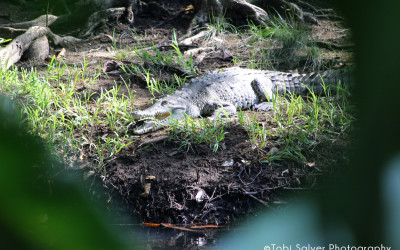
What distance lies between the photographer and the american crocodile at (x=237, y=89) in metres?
4.96

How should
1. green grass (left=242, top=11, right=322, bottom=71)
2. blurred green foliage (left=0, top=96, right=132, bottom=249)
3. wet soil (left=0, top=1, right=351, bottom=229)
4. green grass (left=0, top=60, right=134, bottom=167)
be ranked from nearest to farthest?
1. blurred green foliage (left=0, top=96, right=132, bottom=249)
2. wet soil (left=0, top=1, right=351, bottom=229)
3. green grass (left=0, top=60, right=134, bottom=167)
4. green grass (left=242, top=11, right=322, bottom=71)

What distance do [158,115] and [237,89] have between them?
124cm

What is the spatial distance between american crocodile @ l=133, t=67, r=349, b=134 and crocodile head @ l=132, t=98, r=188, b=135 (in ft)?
0.04

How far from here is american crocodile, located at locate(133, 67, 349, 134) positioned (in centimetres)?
496

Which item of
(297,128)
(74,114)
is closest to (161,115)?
(74,114)

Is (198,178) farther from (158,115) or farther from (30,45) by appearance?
(30,45)

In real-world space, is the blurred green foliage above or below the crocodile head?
above

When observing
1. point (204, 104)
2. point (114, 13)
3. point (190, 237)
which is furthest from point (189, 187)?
point (114, 13)

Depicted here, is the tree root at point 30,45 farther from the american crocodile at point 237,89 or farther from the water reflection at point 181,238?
the water reflection at point 181,238

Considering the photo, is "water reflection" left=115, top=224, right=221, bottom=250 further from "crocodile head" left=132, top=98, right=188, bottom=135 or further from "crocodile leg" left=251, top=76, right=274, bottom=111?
"crocodile leg" left=251, top=76, right=274, bottom=111

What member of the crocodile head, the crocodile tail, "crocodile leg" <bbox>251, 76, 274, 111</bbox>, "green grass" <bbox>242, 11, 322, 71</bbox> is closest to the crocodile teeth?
the crocodile head

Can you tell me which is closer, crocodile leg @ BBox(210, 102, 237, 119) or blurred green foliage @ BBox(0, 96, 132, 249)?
blurred green foliage @ BBox(0, 96, 132, 249)

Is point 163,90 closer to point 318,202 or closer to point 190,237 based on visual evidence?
point 190,237

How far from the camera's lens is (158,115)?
175 inches
